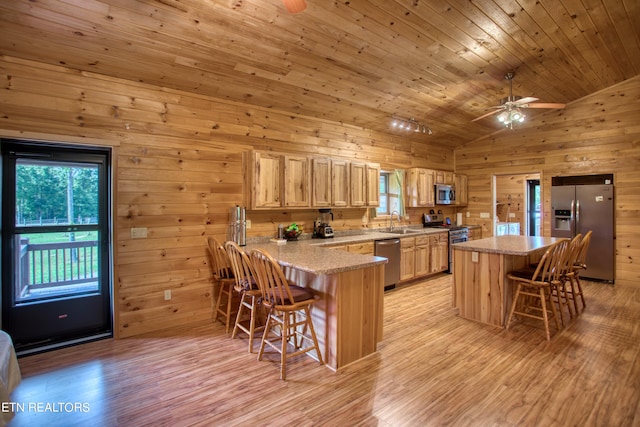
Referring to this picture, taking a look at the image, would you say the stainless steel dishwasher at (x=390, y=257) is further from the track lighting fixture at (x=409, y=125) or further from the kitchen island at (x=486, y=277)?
the track lighting fixture at (x=409, y=125)

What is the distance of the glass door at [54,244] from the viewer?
2.95 metres

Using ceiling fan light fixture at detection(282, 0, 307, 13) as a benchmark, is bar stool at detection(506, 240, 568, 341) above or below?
below

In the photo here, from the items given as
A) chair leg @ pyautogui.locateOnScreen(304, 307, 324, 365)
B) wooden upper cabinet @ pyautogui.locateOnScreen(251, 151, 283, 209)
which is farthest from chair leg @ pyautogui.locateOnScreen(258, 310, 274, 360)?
wooden upper cabinet @ pyautogui.locateOnScreen(251, 151, 283, 209)

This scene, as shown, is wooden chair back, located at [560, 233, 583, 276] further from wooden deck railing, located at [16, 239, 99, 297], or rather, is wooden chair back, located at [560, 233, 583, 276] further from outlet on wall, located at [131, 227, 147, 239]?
wooden deck railing, located at [16, 239, 99, 297]

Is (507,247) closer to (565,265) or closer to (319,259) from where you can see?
(565,265)

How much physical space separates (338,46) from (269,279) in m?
2.41

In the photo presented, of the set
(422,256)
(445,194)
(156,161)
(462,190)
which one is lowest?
(422,256)

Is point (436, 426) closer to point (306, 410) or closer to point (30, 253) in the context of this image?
point (306, 410)

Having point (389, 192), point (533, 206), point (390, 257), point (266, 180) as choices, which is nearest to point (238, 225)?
point (266, 180)

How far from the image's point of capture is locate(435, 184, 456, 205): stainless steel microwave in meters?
6.51

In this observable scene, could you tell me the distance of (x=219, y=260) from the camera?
3475 millimetres

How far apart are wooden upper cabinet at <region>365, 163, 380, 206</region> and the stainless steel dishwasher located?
716 millimetres

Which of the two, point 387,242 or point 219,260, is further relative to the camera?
point 387,242

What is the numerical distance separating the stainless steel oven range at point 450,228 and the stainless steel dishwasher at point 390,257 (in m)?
1.57
